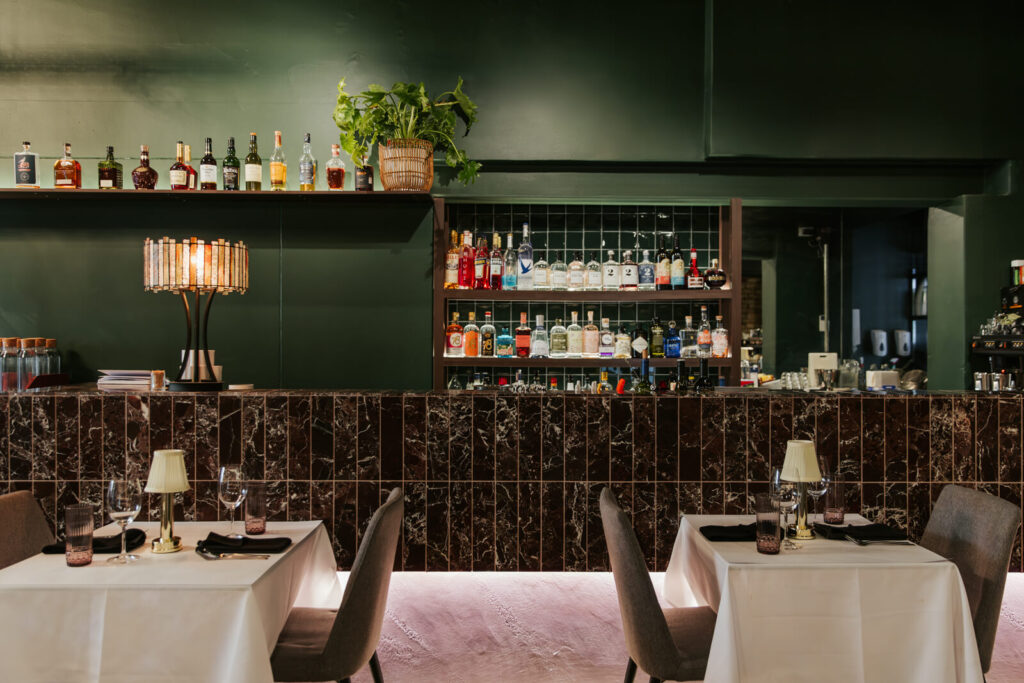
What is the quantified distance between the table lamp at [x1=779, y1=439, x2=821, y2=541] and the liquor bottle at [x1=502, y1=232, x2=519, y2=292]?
237 centimetres

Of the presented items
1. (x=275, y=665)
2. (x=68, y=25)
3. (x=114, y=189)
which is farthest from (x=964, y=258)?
(x=68, y=25)

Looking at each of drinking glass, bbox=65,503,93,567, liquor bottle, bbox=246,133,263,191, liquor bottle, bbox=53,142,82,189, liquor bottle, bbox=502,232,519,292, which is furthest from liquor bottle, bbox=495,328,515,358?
A: drinking glass, bbox=65,503,93,567

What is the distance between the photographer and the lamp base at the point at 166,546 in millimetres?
2119

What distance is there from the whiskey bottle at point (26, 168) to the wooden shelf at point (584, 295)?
2.27m

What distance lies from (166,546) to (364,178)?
94.9 inches

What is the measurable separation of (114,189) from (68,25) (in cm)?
116

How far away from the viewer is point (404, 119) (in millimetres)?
3877

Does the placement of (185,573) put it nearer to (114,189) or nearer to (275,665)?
(275,665)

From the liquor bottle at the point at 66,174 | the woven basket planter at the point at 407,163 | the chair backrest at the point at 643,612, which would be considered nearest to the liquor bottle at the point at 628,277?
the woven basket planter at the point at 407,163

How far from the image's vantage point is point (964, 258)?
14.2 feet

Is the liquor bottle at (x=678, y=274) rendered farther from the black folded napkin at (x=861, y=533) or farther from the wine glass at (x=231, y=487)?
the wine glass at (x=231, y=487)

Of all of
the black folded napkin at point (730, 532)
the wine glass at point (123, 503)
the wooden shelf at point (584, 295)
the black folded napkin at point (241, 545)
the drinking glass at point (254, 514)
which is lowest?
the black folded napkin at point (730, 532)

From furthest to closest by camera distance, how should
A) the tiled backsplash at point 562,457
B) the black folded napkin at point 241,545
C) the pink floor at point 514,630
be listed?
the tiled backsplash at point 562,457 < the pink floor at point 514,630 < the black folded napkin at point 241,545

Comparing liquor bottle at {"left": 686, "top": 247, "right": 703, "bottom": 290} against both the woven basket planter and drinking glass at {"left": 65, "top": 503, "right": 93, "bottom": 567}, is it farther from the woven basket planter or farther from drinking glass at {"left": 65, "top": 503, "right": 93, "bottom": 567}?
drinking glass at {"left": 65, "top": 503, "right": 93, "bottom": 567}
